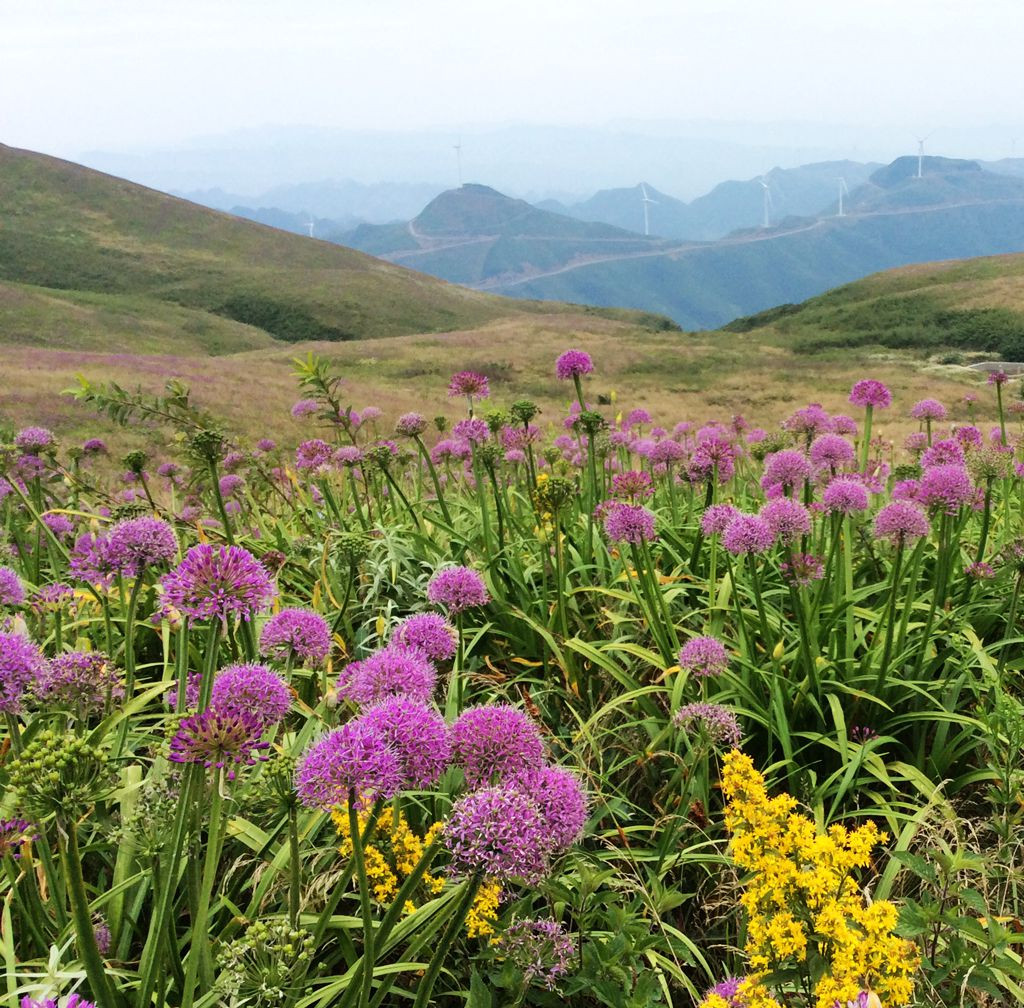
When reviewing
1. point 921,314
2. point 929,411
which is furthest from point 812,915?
point 921,314

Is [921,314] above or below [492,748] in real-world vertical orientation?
below

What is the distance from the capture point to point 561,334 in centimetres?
9662

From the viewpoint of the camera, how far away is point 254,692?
7.67 ft

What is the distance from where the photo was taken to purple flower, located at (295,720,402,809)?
1.85m

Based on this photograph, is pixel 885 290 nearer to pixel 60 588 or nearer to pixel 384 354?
pixel 384 354

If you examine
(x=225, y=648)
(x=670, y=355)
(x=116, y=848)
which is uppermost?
(x=225, y=648)

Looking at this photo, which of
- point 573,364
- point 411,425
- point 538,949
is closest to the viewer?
point 538,949

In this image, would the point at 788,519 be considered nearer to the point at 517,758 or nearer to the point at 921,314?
the point at 517,758

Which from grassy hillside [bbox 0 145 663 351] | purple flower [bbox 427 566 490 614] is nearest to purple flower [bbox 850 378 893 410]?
purple flower [bbox 427 566 490 614]

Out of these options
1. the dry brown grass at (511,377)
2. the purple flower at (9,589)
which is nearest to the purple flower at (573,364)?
the purple flower at (9,589)

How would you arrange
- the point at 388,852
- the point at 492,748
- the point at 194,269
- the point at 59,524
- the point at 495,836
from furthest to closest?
the point at 194,269 → the point at 59,524 → the point at 388,852 → the point at 492,748 → the point at 495,836

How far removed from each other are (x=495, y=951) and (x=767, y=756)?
1.99 m

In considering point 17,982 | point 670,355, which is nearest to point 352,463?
point 17,982

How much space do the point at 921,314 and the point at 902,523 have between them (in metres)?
119
